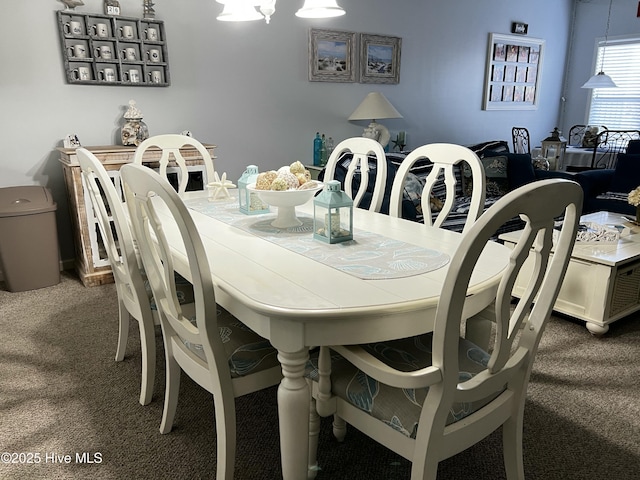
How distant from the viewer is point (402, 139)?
4.79 m

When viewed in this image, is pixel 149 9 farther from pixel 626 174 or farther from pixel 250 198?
pixel 626 174

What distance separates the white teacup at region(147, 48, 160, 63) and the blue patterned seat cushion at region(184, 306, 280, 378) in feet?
8.72

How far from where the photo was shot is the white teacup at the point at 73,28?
316 cm

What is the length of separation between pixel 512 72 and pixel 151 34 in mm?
4186

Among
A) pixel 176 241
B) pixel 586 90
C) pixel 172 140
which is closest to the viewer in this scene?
pixel 176 241

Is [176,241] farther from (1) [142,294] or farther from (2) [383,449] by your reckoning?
(2) [383,449]

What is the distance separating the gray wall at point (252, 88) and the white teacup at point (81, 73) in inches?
2.9

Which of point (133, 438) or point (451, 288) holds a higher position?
point (451, 288)

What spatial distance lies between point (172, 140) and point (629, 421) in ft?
8.04

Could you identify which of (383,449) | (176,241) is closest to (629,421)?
(383,449)

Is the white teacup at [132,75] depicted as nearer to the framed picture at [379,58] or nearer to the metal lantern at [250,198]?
the metal lantern at [250,198]

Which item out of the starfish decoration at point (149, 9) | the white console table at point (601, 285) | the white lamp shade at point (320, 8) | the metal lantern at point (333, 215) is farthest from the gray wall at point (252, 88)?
the white console table at point (601, 285)

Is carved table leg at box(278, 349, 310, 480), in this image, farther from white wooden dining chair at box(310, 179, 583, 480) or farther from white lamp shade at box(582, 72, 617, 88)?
white lamp shade at box(582, 72, 617, 88)

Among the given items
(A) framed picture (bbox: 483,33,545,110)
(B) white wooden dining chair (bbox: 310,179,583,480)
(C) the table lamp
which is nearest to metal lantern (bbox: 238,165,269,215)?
(B) white wooden dining chair (bbox: 310,179,583,480)
